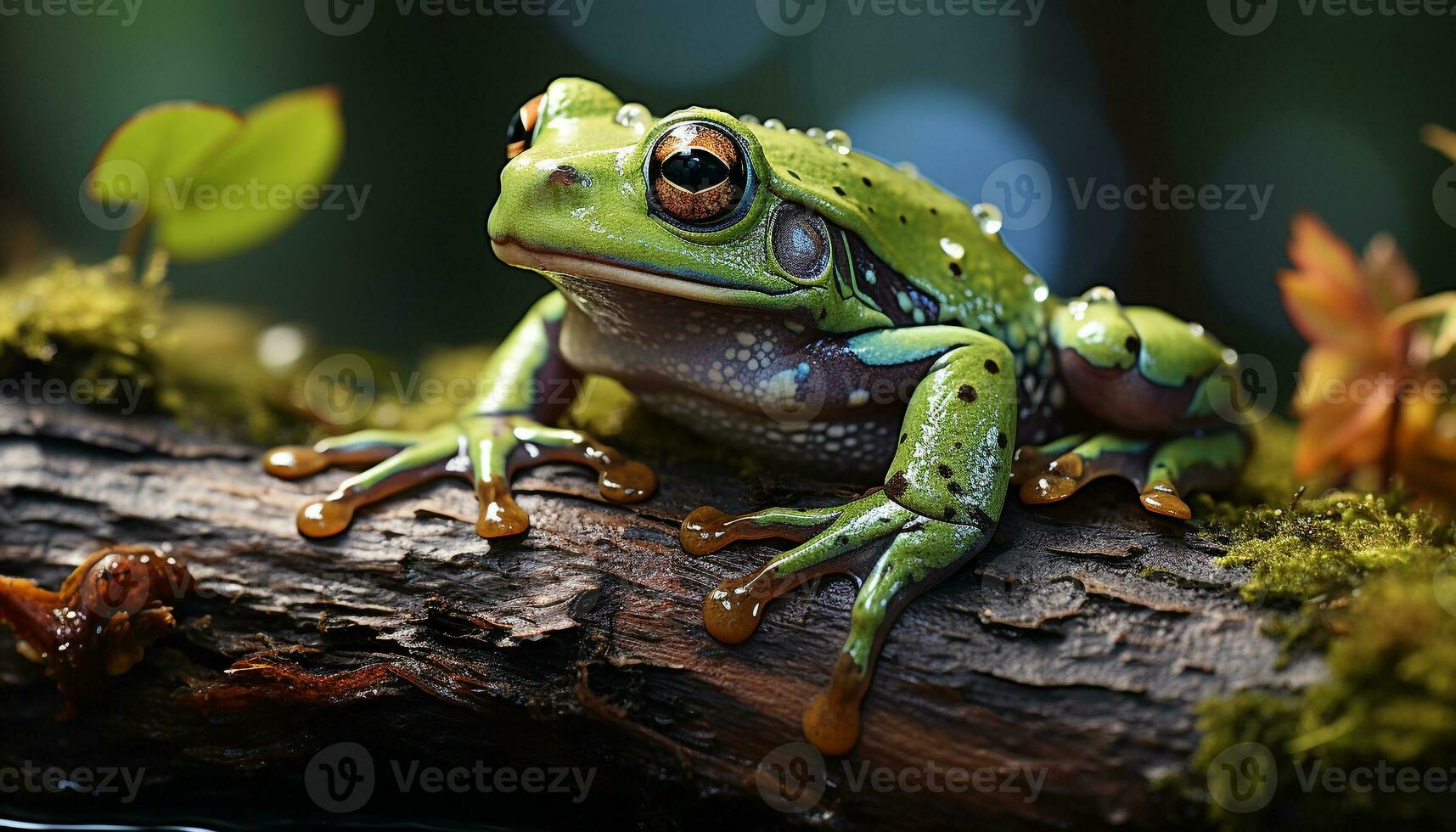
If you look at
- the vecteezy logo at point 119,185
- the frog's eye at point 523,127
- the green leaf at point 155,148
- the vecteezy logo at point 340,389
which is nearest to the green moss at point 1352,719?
the frog's eye at point 523,127

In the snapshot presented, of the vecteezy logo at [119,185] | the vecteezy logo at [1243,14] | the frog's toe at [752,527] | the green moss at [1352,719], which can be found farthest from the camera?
the vecteezy logo at [1243,14]

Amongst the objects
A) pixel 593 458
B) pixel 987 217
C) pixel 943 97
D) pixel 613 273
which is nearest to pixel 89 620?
pixel 593 458

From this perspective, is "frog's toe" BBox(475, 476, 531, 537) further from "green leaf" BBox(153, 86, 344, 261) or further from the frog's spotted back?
"green leaf" BBox(153, 86, 344, 261)

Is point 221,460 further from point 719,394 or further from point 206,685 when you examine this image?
point 719,394

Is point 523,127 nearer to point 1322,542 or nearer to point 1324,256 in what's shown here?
point 1322,542

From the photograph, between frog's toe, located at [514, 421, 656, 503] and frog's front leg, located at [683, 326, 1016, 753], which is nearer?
frog's front leg, located at [683, 326, 1016, 753]
